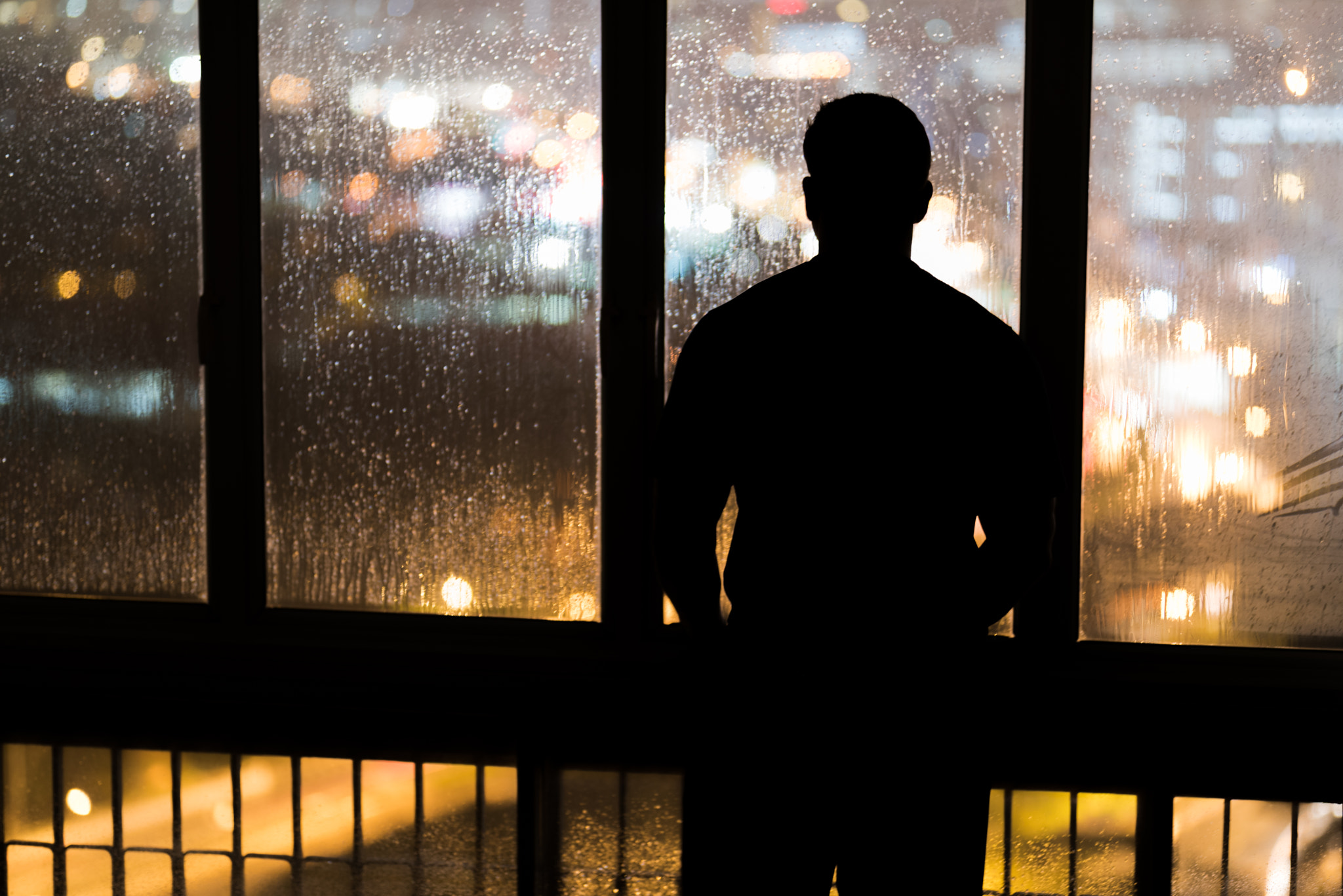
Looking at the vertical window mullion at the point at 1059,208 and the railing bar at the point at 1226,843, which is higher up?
the vertical window mullion at the point at 1059,208

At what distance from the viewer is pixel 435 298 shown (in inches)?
92.0

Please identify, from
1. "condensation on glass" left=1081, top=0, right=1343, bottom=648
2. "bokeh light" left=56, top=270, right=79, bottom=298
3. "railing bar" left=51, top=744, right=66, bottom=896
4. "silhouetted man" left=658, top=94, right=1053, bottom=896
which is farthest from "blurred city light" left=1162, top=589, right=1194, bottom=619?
"bokeh light" left=56, top=270, right=79, bottom=298

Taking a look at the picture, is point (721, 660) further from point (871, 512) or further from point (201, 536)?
point (201, 536)

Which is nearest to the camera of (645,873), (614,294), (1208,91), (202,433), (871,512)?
(871,512)

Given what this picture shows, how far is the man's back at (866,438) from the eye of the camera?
99cm

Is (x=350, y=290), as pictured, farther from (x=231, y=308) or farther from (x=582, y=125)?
(x=582, y=125)

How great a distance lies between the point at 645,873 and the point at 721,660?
3.65 feet

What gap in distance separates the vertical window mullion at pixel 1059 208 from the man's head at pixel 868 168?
48.4 inches

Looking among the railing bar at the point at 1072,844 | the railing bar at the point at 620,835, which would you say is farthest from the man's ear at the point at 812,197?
the railing bar at the point at 1072,844

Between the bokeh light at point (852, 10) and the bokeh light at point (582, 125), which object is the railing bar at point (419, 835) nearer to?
the bokeh light at point (582, 125)

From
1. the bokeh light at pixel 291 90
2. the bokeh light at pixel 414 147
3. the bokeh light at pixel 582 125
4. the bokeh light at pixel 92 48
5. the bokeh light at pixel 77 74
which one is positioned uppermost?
the bokeh light at pixel 92 48

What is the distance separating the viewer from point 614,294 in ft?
7.43

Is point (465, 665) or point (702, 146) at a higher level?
point (702, 146)

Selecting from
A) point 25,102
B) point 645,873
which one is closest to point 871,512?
point 645,873
